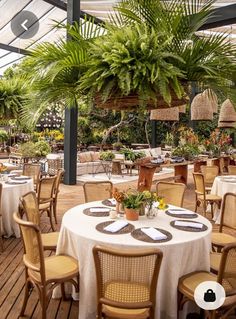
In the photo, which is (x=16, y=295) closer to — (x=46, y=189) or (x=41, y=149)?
(x=46, y=189)

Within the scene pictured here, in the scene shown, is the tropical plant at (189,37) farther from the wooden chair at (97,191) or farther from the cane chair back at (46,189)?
the cane chair back at (46,189)

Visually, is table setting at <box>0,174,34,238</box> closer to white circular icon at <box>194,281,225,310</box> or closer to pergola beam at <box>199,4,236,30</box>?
white circular icon at <box>194,281,225,310</box>

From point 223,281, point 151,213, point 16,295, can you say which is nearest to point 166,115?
point 151,213

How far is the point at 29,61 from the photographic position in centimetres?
218

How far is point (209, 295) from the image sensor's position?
7.66ft

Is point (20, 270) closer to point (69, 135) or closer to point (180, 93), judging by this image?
point (180, 93)

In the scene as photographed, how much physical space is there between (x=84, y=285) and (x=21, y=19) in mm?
10095

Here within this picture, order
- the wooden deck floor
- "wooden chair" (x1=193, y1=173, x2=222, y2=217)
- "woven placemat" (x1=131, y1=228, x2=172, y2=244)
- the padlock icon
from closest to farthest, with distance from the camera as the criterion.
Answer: the padlock icon
"woven placemat" (x1=131, y1=228, x2=172, y2=244)
the wooden deck floor
"wooden chair" (x1=193, y1=173, x2=222, y2=217)

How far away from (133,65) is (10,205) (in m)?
3.36

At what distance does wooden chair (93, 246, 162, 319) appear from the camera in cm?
206

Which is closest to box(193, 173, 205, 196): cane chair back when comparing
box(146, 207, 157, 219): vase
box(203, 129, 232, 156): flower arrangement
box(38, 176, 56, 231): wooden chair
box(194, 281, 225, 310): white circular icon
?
box(38, 176, 56, 231): wooden chair

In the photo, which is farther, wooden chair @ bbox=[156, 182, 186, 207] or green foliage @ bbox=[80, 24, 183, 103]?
wooden chair @ bbox=[156, 182, 186, 207]

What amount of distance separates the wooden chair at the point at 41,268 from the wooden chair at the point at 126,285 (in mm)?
457

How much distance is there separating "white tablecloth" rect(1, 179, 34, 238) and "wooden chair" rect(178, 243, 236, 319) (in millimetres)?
2897
